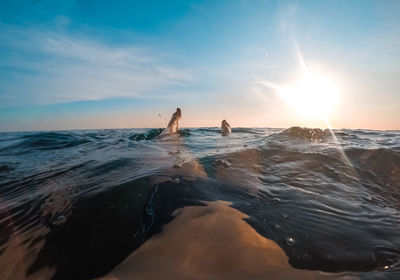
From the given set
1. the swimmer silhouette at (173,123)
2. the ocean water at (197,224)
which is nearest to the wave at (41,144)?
the swimmer silhouette at (173,123)

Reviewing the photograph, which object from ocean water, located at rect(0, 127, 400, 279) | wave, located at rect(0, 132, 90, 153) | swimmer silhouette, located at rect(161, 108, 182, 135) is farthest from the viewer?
swimmer silhouette, located at rect(161, 108, 182, 135)

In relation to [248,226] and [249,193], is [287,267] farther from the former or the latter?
[249,193]

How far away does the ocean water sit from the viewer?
131 cm

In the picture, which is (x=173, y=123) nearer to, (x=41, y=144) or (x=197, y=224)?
(x=41, y=144)

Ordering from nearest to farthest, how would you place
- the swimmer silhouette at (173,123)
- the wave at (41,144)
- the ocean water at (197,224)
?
the ocean water at (197,224)
the wave at (41,144)
the swimmer silhouette at (173,123)

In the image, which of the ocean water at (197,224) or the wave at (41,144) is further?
the wave at (41,144)

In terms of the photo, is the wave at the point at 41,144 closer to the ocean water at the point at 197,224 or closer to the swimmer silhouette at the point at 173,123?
the swimmer silhouette at the point at 173,123

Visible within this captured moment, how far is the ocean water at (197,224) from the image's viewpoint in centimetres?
131

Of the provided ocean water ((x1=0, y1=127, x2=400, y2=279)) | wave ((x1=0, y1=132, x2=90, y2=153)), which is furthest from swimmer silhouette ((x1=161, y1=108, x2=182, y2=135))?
ocean water ((x1=0, y1=127, x2=400, y2=279))

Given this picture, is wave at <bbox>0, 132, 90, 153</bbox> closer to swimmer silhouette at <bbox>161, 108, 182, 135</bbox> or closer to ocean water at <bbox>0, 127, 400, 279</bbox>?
swimmer silhouette at <bbox>161, 108, 182, 135</bbox>

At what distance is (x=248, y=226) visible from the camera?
173cm

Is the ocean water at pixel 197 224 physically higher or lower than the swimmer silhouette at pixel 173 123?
lower

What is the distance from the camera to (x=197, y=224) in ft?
5.62

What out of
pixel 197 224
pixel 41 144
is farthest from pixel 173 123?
pixel 197 224
